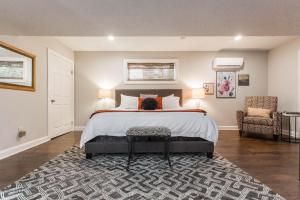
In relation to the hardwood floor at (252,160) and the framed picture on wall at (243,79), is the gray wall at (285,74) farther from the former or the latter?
the hardwood floor at (252,160)

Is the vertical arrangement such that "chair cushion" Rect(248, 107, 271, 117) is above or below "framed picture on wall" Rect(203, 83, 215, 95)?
below

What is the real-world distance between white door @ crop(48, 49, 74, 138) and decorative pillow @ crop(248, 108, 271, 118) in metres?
4.88

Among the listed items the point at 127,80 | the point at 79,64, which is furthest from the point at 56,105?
the point at 127,80

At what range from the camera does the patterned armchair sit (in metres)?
4.26

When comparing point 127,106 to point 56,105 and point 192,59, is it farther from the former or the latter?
point 192,59

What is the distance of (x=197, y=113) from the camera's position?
3117mm

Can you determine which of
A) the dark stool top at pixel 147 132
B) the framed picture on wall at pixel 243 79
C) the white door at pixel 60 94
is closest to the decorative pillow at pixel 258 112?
the framed picture on wall at pixel 243 79

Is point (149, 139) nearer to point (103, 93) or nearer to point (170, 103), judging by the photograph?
point (170, 103)

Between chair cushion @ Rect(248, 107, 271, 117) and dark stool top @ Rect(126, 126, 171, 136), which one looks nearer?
dark stool top @ Rect(126, 126, 171, 136)

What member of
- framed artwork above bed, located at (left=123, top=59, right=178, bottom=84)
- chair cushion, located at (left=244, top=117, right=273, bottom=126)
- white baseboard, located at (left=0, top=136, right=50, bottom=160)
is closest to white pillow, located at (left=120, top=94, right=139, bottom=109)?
framed artwork above bed, located at (left=123, top=59, right=178, bottom=84)

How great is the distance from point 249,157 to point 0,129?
12.9 ft

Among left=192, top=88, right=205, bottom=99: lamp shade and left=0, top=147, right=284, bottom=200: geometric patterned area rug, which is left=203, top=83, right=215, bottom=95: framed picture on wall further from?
left=0, top=147, right=284, bottom=200: geometric patterned area rug

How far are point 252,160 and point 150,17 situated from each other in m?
2.51

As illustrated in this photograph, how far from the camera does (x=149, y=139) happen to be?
2.91m
